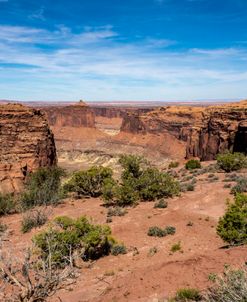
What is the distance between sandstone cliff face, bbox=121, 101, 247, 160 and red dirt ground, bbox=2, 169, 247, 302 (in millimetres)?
29029

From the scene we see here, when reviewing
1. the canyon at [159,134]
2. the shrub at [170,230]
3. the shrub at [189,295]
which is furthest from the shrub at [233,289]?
the canyon at [159,134]

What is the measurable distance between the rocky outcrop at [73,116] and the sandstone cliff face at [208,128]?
115 feet

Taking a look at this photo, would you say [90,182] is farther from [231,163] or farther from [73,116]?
[73,116]

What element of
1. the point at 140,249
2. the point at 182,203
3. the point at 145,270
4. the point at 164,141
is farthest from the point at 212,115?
the point at 145,270

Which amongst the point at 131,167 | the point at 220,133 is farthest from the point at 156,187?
the point at 220,133

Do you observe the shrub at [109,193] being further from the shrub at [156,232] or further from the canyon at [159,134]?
the canyon at [159,134]

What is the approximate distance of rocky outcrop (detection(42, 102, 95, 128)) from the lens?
409 ft

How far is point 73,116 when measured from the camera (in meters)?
127

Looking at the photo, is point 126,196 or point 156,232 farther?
point 126,196

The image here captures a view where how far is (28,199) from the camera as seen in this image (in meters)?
26.3

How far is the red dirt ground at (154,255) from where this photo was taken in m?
9.03

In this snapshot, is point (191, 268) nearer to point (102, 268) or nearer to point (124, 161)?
point (102, 268)

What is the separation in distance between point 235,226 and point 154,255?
339cm

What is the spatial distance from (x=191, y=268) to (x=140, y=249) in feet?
18.9
